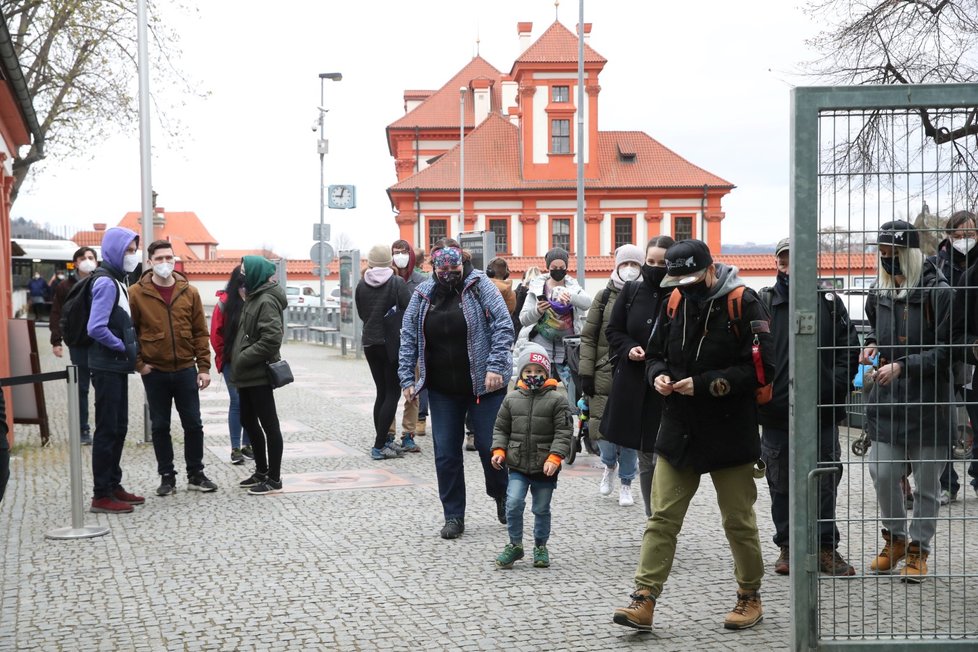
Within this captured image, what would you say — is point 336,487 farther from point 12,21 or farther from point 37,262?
point 37,262

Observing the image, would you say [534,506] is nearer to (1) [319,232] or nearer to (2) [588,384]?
(2) [588,384]

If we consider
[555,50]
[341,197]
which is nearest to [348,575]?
[341,197]

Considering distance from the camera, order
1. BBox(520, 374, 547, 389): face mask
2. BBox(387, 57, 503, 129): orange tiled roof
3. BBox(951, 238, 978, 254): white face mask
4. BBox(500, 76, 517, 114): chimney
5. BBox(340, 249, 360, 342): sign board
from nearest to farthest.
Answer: BBox(951, 238, 978, 254): white face mask → BBox(520, 374, 547, 389): face mask → BBox(340, 249, 360, 342): sign board → BBox(387, 57, 503, 129): orange tiled roof → BBox(500, 76, 517, 114): chimney

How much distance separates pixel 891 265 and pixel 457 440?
11.8ft

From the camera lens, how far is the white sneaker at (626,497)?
27.9ft

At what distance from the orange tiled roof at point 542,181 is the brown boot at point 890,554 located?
181 feet

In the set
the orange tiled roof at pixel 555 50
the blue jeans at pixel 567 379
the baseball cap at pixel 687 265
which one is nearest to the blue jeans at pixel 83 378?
the blue jeans at pixel 567 379

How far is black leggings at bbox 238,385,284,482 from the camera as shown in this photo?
29.9 feet

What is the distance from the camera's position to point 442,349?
25.0ft

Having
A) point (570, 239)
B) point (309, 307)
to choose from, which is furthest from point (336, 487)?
point (570, 239)

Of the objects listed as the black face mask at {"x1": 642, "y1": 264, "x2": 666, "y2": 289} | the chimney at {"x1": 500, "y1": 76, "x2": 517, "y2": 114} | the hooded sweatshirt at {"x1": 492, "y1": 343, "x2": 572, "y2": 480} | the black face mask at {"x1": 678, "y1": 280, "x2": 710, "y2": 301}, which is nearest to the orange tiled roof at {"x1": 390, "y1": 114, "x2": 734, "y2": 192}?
the chimney at {"x1": 500, "y1": 76, "x2": 517, "y2": 114}

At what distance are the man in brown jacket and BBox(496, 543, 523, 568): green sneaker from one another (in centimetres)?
343

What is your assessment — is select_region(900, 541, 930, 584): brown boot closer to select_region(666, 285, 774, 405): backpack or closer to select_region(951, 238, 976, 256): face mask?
select_region(666, 285, 774, 405): backpack

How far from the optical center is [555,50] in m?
60.5
